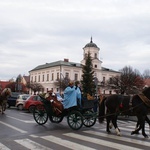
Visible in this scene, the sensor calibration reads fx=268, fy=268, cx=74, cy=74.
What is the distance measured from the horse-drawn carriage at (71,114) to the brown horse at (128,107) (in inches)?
29.4

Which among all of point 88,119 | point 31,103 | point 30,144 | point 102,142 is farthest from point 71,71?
point 30,144

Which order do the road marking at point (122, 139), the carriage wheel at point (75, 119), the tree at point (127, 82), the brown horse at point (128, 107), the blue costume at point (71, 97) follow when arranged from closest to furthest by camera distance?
the road marking at point (122, 139) → the brown horse at point (128, 107) → the carriage wheel at point (75, 119) → the blue costume at point (71, 97) → the tree at point (127, 82)

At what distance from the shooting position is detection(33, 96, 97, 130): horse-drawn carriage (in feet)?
35.6

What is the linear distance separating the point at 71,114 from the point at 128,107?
2387mm

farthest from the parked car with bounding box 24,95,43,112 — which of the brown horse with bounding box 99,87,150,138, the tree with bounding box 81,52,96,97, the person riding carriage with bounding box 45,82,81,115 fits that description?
the tree with bounding box 81,52,96,97

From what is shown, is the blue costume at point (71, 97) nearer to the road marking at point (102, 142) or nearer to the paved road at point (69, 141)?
the paved road at point (69, 141)

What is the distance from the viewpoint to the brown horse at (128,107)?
9453mm

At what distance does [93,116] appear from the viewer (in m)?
11.1

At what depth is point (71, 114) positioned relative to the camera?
10906 mm

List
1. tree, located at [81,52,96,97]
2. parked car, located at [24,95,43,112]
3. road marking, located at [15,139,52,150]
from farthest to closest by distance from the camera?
tree, located at [81,52,96,97] → parked car, located at [24,95,43,112] → road marking, located at [15,139,52,150]

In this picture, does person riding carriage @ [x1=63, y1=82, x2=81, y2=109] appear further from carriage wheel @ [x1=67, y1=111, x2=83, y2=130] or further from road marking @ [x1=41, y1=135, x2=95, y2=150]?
road marking @ [x1=41, y1=135, x2=95, y2=150]

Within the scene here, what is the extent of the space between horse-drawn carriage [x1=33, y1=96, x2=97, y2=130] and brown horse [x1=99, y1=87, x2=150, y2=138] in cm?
75

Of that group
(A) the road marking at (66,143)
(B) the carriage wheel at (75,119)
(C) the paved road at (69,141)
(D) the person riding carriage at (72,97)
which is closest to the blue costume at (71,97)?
(D) the person riding carriage at (72,97)

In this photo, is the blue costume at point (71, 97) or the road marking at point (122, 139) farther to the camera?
the blue costume at point (71, 97)
